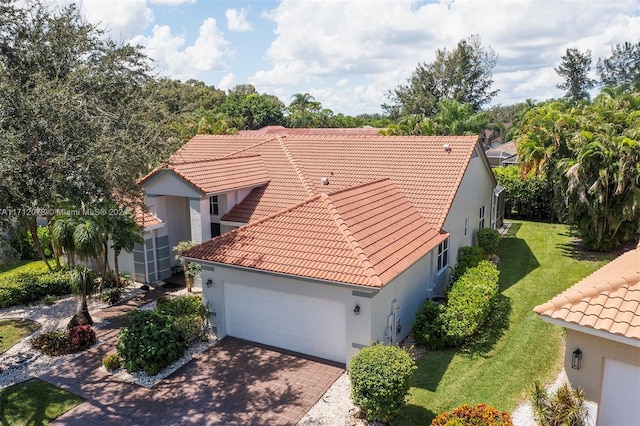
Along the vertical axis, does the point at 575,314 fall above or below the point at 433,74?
below

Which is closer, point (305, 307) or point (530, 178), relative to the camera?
point (305, 307)

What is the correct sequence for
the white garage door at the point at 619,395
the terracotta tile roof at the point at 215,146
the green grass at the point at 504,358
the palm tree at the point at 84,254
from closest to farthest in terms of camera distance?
the white garage door at the point at 619,395, the green grass at the point at 504,358, the palm tree at the point at 84,254, the terracotta tile roof at the point at 215,146

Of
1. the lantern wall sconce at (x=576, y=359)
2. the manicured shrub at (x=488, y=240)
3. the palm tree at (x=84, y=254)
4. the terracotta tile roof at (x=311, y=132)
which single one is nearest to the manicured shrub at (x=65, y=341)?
the palm tree at (x=84, y=254)

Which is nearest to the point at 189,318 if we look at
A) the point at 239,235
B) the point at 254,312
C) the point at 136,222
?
the point at 254,312

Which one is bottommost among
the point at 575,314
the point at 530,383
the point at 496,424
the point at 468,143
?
the point at 530,383

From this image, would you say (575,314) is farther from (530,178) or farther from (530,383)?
(530,178)

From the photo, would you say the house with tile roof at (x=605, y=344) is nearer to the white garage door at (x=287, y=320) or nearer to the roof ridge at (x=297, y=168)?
the white garage door at (x=287, y=320)

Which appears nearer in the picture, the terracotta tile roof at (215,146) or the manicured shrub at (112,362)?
the manicured shrub at (112,362)

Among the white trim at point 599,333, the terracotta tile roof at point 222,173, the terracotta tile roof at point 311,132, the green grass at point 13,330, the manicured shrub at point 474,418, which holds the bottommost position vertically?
the green grass at point 13,330
